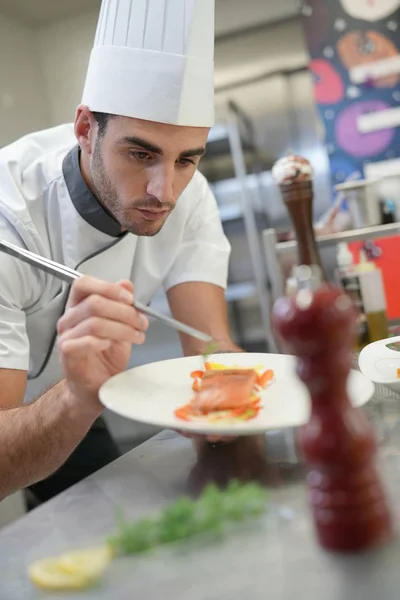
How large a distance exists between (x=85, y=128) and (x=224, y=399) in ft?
2.89

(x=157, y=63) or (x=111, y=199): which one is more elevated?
(x=157, y=63)

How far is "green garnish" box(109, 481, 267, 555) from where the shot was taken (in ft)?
1.86

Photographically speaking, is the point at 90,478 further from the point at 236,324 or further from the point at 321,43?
the point at 321,43

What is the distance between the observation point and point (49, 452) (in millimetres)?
1096

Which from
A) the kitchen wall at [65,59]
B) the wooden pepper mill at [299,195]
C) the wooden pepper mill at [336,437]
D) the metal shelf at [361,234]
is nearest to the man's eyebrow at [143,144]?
the wooden pepper mill at [299,195]

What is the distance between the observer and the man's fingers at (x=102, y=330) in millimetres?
854

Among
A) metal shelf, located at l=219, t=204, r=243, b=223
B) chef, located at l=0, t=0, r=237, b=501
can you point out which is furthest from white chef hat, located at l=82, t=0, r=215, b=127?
metal shelf, located at l=219, t=204, r=243, b=223

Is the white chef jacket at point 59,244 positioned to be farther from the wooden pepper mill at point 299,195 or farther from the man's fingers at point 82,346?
the man's fingers at point 82,346

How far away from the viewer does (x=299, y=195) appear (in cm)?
163

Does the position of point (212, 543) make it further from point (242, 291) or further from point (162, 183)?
point (242, 291)

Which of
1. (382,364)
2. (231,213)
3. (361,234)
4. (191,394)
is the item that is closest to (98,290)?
(191,394)

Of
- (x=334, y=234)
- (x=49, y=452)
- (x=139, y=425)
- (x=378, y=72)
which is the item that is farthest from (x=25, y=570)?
(x=378, y=72)

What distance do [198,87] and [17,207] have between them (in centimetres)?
46

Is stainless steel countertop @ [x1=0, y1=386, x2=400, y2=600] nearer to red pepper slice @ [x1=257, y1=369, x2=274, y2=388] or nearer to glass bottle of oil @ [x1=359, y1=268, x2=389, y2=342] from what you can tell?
red pepper slice @ [x1=257, y1=369, x2=274, y2=388]
